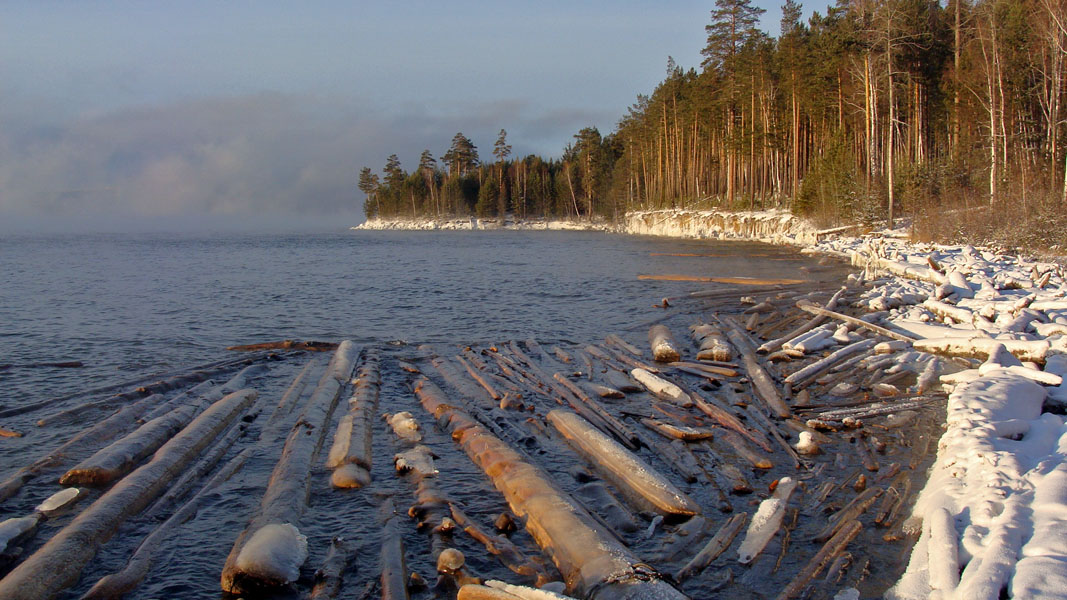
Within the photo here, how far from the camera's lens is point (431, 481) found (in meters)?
7.33

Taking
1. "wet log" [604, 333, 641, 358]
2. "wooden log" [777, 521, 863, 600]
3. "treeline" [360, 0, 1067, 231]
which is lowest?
"wooden log" [777, 521, 863, 600]

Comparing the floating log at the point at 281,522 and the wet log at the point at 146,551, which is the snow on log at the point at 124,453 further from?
the floating log at the point at 281,522

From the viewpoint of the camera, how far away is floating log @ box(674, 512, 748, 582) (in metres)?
5.36

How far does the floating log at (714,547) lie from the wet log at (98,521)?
508cm

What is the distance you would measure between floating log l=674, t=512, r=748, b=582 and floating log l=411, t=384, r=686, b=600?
1.81 ft

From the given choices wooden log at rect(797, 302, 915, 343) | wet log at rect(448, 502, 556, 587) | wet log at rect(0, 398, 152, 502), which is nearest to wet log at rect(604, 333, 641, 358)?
wooden log at rect(797, 302, 915, 343)

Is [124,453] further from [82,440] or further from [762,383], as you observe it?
[762,383]

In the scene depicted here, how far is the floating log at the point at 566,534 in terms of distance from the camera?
4.68 metres

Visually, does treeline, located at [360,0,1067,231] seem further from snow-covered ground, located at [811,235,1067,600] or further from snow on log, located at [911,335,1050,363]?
snow on log, located at [911,335,1050,363]

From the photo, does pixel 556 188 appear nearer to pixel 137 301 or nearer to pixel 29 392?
pixel 137 301

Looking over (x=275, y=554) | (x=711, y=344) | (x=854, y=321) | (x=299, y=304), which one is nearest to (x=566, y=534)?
(x=275, y=554)

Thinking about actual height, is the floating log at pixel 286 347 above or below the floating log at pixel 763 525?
A: above

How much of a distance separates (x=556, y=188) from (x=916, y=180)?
8864 centimetres

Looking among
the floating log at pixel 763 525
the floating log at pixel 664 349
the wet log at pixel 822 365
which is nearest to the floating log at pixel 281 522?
the floating log at pixel 763 525
